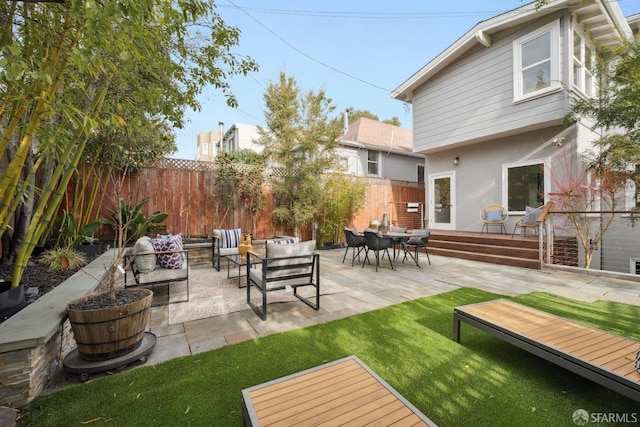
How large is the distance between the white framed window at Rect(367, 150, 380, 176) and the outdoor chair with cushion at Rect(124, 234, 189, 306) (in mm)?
10815

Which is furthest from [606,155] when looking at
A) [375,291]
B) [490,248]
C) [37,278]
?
[37,278]

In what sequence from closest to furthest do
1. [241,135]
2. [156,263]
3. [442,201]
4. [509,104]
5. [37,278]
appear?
[37,278]
[156,263]
[509,104]
[442,201]
[241,135]

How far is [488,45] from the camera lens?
26.2 ft

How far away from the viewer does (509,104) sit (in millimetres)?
7469

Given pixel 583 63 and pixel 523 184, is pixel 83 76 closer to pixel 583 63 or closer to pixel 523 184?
pixel 523 184

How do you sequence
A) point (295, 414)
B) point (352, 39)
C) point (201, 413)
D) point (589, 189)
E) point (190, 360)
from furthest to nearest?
point (352, 39)
point (589, 189)
point (190, 360)
point (201, 413)
point (295, 414)

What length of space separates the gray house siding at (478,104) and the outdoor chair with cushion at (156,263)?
8.48 meters

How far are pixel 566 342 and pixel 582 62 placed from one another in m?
8.52

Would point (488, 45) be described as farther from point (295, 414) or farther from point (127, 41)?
point (295, 414)

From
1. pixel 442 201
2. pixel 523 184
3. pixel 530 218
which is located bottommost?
pixel 530 218

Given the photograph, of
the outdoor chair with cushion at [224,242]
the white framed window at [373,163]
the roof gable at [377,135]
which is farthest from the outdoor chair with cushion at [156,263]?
the roof gable at [377,135]

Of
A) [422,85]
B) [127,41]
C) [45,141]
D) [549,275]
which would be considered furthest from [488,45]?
[45,141]

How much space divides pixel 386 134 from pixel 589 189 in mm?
10399

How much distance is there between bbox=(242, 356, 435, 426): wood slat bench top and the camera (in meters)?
1.28
